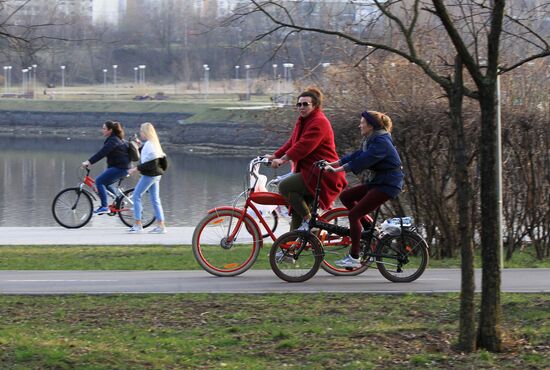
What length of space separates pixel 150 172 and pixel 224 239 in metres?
6.32

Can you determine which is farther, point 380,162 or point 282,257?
point 282,257

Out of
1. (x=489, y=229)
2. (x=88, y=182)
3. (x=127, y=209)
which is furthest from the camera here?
(x=88, y=182)

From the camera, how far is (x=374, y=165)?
10688 mm

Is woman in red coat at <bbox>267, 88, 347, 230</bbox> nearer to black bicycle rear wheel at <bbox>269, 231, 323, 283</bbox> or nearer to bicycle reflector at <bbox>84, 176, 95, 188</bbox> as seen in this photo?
black bicycle rear wheel at <bbox>269, 231, 323, 283</bbox>

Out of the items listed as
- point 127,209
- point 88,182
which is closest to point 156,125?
point 88,182

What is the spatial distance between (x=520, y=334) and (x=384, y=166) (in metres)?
3.08

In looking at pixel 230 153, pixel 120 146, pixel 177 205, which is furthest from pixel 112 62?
pixel 120 146

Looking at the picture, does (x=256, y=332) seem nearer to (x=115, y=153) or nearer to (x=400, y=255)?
(x=400, y=255)

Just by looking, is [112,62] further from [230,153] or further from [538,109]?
[538,109]

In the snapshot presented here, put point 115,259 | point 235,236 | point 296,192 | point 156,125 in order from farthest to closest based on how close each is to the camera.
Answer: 1. point 156,125
2. point 115,259
3. point 235,236
4. point 296,192

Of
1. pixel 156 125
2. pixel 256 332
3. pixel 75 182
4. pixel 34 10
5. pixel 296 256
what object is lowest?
pixel 256 332

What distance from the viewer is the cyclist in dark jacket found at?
1862 centimetres

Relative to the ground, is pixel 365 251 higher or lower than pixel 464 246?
lower

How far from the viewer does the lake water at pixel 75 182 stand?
25938mm
